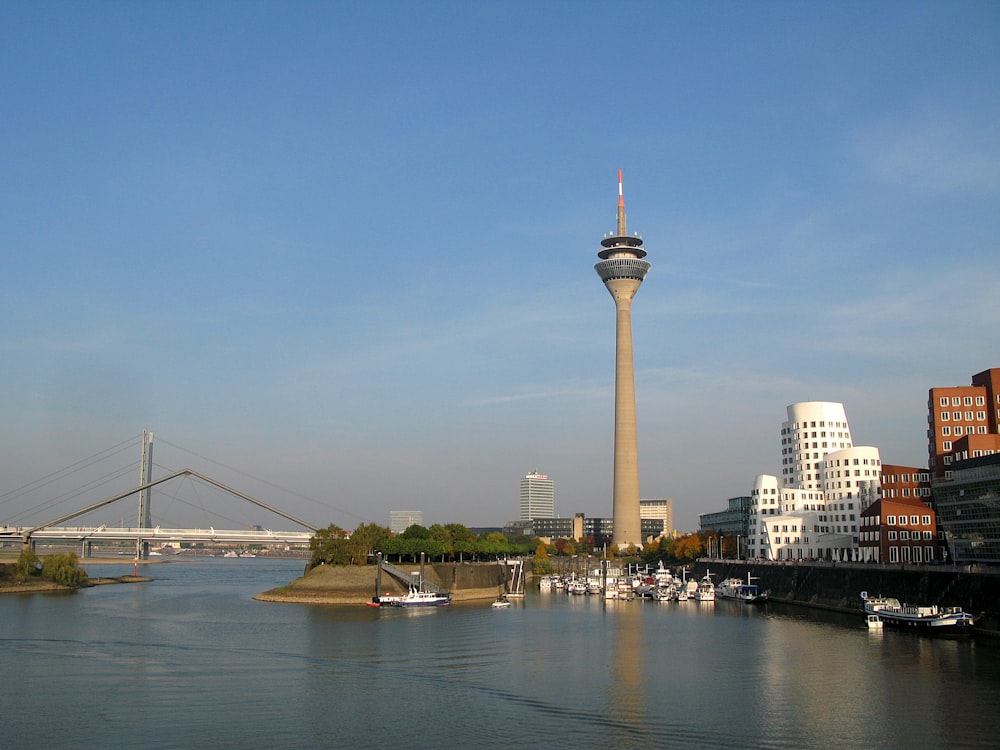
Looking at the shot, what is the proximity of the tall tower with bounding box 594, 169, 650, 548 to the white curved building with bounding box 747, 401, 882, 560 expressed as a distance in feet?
85.2

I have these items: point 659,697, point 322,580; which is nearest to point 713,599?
point 322,580

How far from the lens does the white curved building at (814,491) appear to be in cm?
7975

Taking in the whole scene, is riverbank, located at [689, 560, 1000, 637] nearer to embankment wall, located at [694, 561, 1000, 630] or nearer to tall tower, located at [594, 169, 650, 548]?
embankment wall, located at [694, 561, 1000, 630]

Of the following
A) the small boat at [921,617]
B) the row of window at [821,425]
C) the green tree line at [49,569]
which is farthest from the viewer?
the row of window at [821,425]

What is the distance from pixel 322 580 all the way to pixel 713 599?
3059 centimetres

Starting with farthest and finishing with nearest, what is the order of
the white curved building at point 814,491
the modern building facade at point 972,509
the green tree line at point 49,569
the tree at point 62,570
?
the white curved building at point 814,491, the tree at point 62,570, the green tree line at point 49,569, the modern building facade at point 972,509

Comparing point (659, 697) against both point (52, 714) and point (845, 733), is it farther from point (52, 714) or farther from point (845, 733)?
point (52, 714)

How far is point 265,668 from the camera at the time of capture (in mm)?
32562

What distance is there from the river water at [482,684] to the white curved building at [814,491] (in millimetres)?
30840

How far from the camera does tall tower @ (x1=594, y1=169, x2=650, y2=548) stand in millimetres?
114625

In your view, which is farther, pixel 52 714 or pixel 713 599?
pixel 713 599

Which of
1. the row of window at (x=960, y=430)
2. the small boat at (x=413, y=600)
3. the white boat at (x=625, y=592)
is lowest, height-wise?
the white boat at (x=625, y=592)

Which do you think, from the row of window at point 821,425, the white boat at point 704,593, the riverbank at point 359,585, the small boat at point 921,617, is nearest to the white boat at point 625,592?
the white boat at point 704,593

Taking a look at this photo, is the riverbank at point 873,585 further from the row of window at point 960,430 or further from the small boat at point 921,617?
the row of window at point 960,430
